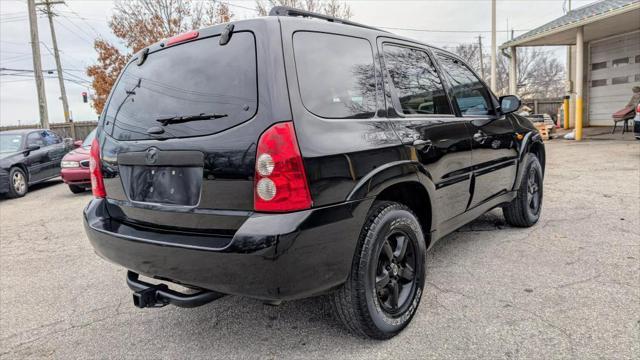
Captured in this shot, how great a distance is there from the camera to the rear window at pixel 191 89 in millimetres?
2020

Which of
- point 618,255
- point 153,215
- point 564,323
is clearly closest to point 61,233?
point 153,215

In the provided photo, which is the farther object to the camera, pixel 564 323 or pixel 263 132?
pixel 564 323

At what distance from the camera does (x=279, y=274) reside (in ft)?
6.06

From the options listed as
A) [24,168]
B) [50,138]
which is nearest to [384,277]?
[24,168]

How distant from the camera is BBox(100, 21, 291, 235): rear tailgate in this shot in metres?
1.96

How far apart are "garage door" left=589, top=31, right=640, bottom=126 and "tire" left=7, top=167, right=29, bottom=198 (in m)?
18.4

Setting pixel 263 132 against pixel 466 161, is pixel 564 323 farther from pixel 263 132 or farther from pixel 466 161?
pixel 263 132

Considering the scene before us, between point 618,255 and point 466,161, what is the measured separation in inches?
63.6

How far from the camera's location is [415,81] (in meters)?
2.96

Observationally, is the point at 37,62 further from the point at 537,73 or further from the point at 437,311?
the point at 537,73

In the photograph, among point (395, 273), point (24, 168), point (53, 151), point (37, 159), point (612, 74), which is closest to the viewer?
point (395, 273)


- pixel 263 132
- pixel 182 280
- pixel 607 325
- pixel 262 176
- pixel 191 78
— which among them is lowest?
pixel 607 325

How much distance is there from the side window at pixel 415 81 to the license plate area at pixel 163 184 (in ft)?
4.56

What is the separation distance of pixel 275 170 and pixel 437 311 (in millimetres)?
1572
